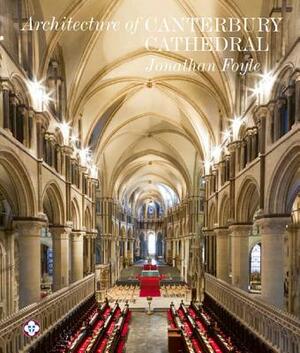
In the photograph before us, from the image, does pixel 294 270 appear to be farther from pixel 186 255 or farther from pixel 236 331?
pixel 186 255

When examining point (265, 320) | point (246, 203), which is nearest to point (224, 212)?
point (246, 203)

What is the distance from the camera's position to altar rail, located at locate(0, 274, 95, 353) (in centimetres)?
867

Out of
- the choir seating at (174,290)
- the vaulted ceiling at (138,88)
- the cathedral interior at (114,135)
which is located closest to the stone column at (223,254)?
the cathedral interior at (114,135)

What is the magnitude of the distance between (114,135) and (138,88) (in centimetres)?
608

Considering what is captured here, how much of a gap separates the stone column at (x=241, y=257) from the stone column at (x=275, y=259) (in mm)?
3983

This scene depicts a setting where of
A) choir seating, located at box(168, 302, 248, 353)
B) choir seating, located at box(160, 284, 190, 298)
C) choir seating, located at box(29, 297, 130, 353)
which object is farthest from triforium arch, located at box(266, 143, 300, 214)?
choir seating, located at box(160, 284, 190, 298)

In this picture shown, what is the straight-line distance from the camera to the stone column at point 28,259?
12367mm

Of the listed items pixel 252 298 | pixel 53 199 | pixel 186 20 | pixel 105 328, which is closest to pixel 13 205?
pixel 53 199

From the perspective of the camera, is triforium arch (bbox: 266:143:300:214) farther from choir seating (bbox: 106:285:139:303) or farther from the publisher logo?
choir seating (bbox: 106:285:139:303)

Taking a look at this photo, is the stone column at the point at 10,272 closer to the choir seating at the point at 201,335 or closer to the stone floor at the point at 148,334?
the stone floor at the point at 148,334

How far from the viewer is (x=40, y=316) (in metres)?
11.3

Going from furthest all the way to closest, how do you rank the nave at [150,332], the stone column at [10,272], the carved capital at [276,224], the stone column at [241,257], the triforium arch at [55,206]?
1. the stone column at [10,272]
2. the triforium arch at [55,206]
3. the stone column at [241,257]
4. the nave at [150,332]
5. the carved capital at [276,224]

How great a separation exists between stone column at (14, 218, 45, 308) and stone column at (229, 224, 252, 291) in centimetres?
796

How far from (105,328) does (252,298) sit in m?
6.22
